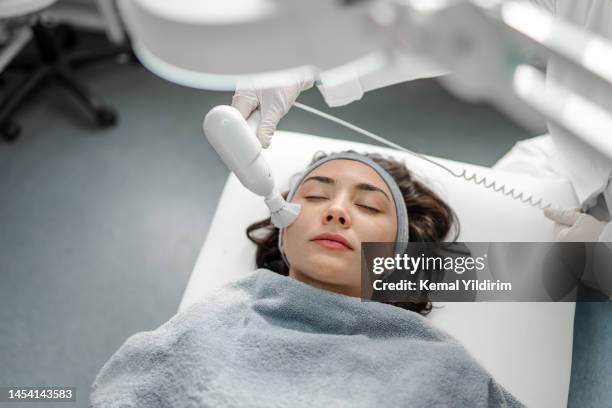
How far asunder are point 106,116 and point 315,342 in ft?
5.26

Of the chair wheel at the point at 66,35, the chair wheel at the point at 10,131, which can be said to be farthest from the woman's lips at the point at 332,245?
the chair wheel at the point at 66,35

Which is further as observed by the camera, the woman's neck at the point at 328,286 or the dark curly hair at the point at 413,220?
the dark curly hair at the point at 413,220

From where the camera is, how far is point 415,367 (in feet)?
3.74

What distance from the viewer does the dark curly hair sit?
1.45 meters

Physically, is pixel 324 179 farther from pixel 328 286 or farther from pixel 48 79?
pixel 48 79

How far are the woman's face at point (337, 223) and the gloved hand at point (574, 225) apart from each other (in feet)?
1.30

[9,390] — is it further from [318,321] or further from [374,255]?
[374,255]

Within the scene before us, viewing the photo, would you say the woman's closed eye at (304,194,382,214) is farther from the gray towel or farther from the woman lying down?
the gray towel

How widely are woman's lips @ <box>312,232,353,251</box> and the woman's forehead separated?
14cm

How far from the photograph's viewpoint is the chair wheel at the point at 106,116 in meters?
2.36

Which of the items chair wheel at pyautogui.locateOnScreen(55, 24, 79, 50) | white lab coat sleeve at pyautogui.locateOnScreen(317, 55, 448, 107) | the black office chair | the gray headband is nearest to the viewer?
white lab coat sleeve at pyautogui.locateOnScreen(317, 55, 448, 107)

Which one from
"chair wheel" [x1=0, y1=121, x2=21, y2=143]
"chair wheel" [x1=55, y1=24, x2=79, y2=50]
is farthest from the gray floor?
"chair wheel" [x1=55, y1=24, x2=79, y2=50]

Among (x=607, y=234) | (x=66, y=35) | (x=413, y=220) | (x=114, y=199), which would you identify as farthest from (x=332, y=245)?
(x=66, y=35)

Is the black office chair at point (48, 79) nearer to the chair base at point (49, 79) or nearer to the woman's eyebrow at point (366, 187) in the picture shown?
the chair base at point (49, 79)
